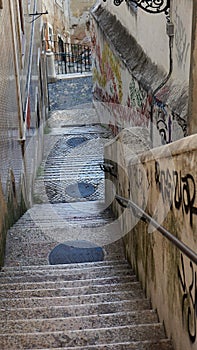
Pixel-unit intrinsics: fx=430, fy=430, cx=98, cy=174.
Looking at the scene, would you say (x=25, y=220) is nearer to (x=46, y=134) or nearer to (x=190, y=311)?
(x=190, y=311)

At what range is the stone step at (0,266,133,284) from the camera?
3906 mm

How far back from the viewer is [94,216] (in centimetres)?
645

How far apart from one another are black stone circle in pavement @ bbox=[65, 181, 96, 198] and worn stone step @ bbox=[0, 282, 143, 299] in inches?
200

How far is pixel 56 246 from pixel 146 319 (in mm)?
2365

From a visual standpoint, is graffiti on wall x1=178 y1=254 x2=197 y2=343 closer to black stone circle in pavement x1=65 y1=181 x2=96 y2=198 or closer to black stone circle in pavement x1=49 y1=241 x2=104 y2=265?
black stone circle in pavement x1=49 y1=241 x2=104 y2=265

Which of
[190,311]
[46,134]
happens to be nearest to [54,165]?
[46,134]

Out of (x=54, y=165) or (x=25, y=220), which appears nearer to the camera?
(x=25, y=220)

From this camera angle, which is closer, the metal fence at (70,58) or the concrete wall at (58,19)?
the metal fence at (70,58)

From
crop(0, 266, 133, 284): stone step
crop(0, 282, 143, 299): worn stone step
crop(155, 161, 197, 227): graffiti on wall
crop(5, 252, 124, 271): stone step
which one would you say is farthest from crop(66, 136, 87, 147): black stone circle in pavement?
crop(155, 161, 197, 227): graffiti on wall

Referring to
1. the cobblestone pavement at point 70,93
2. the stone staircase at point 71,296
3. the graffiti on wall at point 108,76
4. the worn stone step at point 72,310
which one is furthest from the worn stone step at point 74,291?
the cobblestone pavement at point 70,93

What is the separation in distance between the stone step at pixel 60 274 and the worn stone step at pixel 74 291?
346mm

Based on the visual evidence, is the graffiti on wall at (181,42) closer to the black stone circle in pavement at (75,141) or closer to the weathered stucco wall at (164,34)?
the weathered stucco wall at (164,34)

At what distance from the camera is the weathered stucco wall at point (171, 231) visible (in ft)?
6.78

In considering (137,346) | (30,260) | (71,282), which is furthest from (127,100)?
(137,346)
